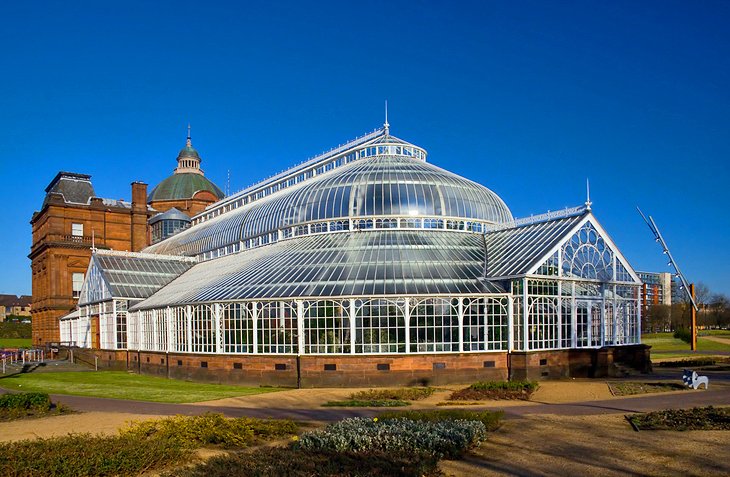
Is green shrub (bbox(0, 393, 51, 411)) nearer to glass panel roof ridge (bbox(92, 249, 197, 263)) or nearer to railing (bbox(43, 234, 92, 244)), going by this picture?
glass panel roof ridge (bbox(92, 249, 197, 263))

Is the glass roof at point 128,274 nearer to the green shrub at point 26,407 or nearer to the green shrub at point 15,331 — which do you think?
the green shrub at point 26,407

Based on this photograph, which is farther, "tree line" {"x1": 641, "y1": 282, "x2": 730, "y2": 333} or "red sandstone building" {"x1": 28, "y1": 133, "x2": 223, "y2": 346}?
"tree line" {"x1": 641, "y1": 282, "x2": 730, "y2": 333}

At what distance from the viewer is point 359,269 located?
3944 centimetres

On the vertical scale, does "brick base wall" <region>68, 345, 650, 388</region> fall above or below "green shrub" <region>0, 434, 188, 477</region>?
below

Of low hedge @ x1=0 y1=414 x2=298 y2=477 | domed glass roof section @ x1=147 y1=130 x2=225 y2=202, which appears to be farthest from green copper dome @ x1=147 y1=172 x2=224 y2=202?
low hedge @ x1=0 y1=414 x2=298 y2=477

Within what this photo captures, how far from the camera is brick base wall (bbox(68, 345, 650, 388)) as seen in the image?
35.9 metres

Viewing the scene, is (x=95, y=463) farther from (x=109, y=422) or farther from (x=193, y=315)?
(x=193, y=315)

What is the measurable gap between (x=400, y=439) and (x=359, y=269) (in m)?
21.9

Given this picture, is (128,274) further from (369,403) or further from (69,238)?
(369,403)

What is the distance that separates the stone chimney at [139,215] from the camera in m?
90.8

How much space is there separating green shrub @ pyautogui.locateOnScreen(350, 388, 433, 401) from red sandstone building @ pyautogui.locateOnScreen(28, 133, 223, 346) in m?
61.6

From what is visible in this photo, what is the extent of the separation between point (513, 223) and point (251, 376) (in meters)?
21.5

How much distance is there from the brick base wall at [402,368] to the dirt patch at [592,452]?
14149 millimetres

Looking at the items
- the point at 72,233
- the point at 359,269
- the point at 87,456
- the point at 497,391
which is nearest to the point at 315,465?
the point at 87,456
